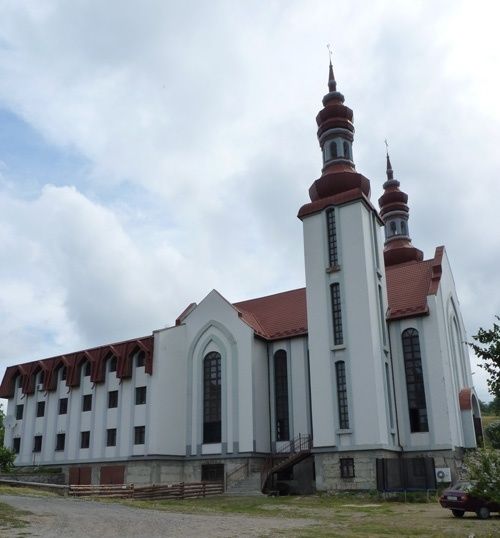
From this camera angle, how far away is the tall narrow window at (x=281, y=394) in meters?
36.2

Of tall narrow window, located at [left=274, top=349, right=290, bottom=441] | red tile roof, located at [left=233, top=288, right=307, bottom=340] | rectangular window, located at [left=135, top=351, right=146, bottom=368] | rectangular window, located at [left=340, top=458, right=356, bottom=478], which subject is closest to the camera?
rectangular window, located at [left=340, top=458, right=356, bottom=478]

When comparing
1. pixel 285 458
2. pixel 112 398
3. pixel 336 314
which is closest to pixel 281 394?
pixel 285 458

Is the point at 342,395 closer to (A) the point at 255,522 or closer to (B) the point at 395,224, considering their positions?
(A) the point at 255,522

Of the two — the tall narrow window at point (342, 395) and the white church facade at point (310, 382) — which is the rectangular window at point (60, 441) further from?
the tall narrow window at point (342, 395)

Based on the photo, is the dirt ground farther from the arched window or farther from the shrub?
the arched window

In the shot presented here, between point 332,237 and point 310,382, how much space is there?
8784mm

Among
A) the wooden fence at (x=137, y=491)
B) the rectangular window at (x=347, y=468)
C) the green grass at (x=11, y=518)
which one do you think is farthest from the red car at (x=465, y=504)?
the wooden fence at (x=137, y=491)

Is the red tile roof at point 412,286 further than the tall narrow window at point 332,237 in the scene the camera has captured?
No

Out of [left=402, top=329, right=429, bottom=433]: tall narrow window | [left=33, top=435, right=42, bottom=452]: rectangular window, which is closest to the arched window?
[left=402, top=329, right=429, bottom=433]: tall narrow window

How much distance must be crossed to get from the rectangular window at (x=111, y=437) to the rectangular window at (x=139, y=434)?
7.09 feet

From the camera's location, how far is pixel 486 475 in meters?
14.4

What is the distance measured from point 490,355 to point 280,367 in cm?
2470

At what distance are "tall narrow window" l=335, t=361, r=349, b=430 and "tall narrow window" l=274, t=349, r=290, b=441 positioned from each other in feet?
17.0

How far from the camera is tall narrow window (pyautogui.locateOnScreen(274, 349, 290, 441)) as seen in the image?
1425 inches
